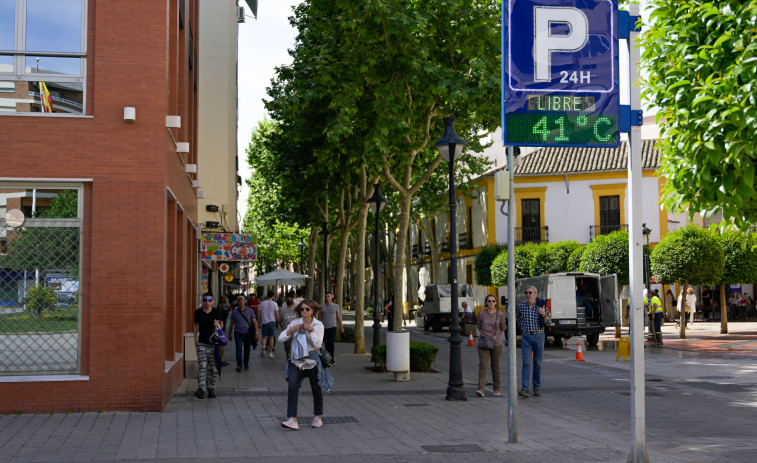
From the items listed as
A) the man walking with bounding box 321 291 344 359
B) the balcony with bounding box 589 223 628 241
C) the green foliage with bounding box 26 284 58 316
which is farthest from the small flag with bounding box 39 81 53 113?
the balcony with bounding box 589 223 628 241

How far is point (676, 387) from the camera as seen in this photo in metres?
16.3

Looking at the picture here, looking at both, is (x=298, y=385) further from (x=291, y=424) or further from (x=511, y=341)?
(x=511, y=341)

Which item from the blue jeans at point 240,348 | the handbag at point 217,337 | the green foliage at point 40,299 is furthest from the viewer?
the blue jeans at point 240,348

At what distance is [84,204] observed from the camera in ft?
40.7

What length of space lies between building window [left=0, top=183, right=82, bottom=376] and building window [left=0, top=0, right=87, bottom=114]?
1306 mm

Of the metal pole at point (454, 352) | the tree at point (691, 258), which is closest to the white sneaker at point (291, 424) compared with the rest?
the metal pole at point (454, 352)

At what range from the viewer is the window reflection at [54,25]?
12602 millimetres

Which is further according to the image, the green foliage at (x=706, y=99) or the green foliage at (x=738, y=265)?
the green foliage at (x=738, y=265)

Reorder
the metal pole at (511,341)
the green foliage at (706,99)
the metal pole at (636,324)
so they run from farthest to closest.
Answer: the metal pole at (511,341) < the metal pole at (636,324) < the green foliage at (706,99)

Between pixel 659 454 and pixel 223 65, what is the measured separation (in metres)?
28.6

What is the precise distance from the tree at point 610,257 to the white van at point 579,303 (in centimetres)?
402

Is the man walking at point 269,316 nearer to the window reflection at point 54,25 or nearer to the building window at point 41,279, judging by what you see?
the building window at point 41,279

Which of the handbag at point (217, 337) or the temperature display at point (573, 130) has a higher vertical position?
the temperature display at point (573, 130)

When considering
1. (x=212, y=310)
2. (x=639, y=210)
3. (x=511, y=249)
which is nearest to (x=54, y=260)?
(x=212, y=310)
